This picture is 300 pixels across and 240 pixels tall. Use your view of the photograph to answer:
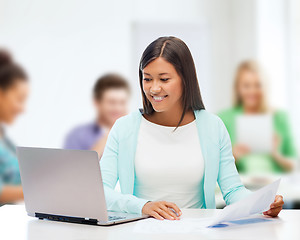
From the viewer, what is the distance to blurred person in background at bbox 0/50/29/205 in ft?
10.1

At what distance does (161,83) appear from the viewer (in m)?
1.65

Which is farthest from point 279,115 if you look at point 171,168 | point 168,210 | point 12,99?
point 168,210

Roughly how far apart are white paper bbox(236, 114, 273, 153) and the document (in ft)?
7.38

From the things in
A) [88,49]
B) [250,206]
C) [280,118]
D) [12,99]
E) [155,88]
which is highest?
[88,49]

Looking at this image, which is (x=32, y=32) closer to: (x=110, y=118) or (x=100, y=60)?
(x=100, y=60)

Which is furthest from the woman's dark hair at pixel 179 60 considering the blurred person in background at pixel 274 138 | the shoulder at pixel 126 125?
the blurred person in background at pixel 274 138

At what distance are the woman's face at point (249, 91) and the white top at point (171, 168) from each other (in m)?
2.18

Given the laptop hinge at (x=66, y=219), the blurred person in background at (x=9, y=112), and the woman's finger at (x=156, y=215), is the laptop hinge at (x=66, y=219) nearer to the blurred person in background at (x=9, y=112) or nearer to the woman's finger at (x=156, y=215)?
the woman's finger at (x=156, y=215)

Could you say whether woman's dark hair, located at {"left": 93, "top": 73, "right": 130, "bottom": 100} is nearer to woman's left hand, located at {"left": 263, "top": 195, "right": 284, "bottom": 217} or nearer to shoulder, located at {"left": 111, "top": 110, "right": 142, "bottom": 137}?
shoulder, located at {"left": 111, "top": 110, "right": 142, "bottom": 137}

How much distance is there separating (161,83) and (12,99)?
2389 millimetres

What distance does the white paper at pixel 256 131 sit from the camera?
146 inches

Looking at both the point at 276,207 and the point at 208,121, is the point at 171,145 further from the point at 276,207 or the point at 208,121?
the point at 276,207

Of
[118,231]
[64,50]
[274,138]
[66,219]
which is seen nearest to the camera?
[118,231]

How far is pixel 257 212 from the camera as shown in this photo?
145cm
